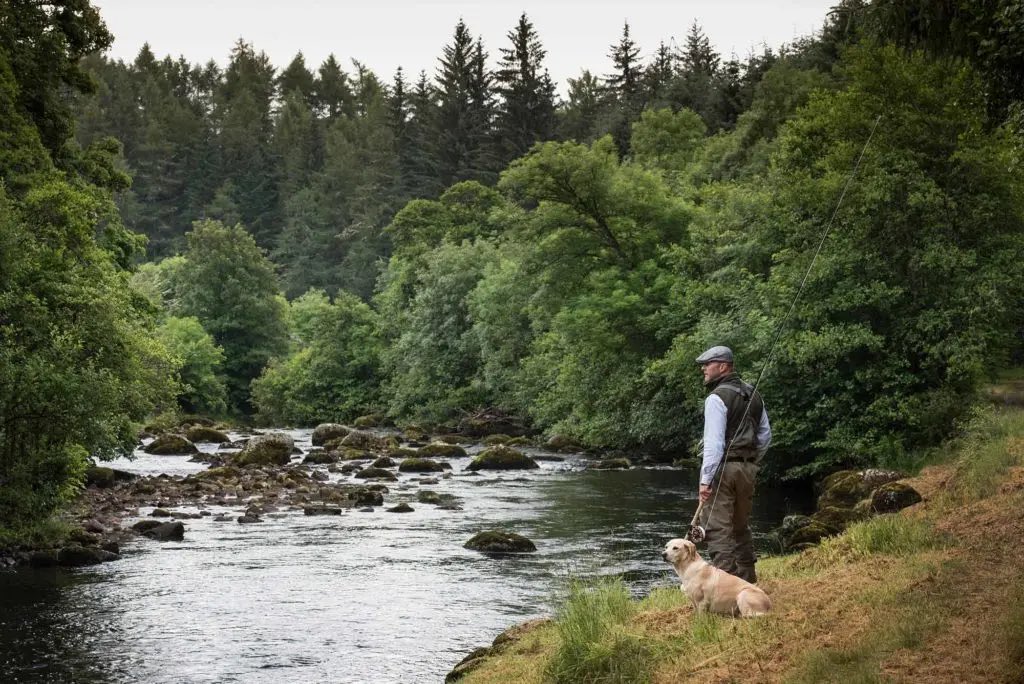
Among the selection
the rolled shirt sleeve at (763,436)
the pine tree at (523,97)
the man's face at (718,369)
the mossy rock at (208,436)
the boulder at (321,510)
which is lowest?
the boulder at (321,510)

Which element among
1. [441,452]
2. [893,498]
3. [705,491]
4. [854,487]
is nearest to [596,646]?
[705,491]

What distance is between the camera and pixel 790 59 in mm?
67312

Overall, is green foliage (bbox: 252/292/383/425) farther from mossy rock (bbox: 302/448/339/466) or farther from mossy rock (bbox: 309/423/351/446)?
mossy rock (bbox: 302/448/339/466)

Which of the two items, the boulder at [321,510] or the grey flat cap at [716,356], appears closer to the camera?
the grey flat cap at [716,356]

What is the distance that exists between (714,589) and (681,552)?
394 mm

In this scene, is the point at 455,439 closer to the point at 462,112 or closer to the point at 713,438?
the point at 713,438

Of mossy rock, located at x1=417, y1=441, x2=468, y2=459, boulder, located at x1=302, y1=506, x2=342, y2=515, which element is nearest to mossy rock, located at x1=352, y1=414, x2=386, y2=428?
mossy rock, located at x1=417, y1=441, x2=468, y2=459

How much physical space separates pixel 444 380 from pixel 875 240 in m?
32.2

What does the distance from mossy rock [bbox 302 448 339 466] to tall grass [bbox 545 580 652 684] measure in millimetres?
29751

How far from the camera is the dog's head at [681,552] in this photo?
8992mm

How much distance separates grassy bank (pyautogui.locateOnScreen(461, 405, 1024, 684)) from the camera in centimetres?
715

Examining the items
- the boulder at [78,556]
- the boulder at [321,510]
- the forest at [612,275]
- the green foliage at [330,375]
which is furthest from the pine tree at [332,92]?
the boulder at [78,556]

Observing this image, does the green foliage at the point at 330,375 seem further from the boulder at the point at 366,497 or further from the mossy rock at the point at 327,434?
the boulder at the point at 366,497

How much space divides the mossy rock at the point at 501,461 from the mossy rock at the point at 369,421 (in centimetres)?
2185
